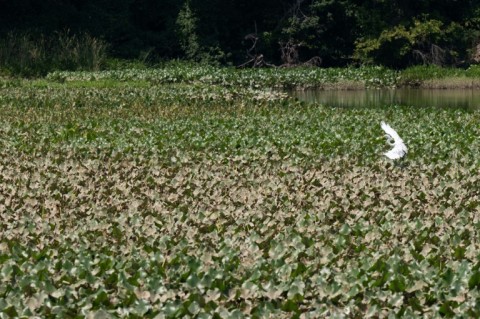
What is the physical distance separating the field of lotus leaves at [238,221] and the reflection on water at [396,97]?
896cm

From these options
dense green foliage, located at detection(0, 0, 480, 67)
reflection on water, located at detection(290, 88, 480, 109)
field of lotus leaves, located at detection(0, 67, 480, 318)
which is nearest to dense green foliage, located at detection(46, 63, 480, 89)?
reflection on water, located at detection(290, 88, 480, 109)

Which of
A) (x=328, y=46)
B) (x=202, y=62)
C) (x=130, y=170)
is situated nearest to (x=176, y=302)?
(x=130, y=170)

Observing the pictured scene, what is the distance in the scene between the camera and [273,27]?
37125mm

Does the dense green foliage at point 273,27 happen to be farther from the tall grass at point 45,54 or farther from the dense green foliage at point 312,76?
the dense green foliage at point 312,76

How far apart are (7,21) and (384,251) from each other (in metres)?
30.1

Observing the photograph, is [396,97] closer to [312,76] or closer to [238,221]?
[312,76]

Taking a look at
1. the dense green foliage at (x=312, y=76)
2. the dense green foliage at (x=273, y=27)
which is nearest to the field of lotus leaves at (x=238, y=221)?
the dense green foliage at (x=312, y=76)

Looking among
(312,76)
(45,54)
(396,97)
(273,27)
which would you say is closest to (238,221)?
(396,97)

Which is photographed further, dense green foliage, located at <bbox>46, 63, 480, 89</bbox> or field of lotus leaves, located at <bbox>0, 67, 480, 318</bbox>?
dense green foliage, located at <bbox>46, 63, 480, 89</bbox>

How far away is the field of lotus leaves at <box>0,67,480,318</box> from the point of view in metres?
4.75

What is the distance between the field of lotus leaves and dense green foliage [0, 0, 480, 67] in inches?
826

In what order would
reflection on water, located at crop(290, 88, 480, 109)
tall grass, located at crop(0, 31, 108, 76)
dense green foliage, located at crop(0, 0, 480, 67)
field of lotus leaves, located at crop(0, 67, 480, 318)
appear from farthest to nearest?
dense green foliage, located at crop(0, 0, 480, 67), tall grass, located at crop(0, 31, 108, 76), reflection on water, located at crop(290, 88, 480, 109), field of lotus leaves, located at crop(0, 67, 480, 318)

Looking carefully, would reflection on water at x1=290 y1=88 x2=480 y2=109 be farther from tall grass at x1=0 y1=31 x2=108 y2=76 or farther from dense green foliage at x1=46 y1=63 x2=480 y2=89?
tall grass at x1=0 y1=31 x2=108 y2=76

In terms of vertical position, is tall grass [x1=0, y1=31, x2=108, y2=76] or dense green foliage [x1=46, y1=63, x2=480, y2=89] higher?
tall grass [x1=0, y1=31, x2=108, y2=76]
